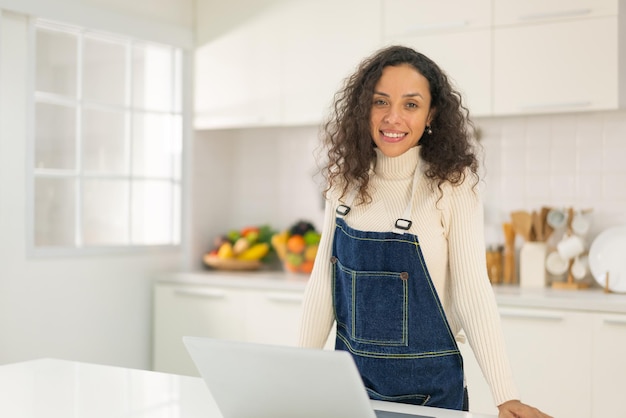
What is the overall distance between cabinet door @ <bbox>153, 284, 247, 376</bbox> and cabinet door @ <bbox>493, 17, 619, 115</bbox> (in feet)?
5.00

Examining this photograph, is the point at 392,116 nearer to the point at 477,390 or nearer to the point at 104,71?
the point at 477,390

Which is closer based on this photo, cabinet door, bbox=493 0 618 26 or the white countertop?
the white countertop

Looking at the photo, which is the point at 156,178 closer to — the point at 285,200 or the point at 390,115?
the point at 285,200

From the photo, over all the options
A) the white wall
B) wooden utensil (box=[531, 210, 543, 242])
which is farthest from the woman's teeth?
the white wall

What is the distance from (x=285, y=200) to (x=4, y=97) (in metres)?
1.62

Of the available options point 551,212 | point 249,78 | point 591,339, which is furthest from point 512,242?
point 249,78

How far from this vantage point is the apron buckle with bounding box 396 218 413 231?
190 cm

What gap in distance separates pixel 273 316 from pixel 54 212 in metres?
A: 1.08

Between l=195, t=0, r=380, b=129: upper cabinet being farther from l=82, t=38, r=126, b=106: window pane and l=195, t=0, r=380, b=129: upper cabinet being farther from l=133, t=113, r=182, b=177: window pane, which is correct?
l=82, t=38, r=126, b=106: window pane

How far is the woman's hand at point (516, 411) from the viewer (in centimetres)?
160

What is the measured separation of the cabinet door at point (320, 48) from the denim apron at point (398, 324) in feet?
6.58

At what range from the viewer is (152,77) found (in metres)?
4.23

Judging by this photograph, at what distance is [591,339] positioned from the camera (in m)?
3.09

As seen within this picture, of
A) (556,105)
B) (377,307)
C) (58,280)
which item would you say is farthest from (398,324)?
(58,280)
